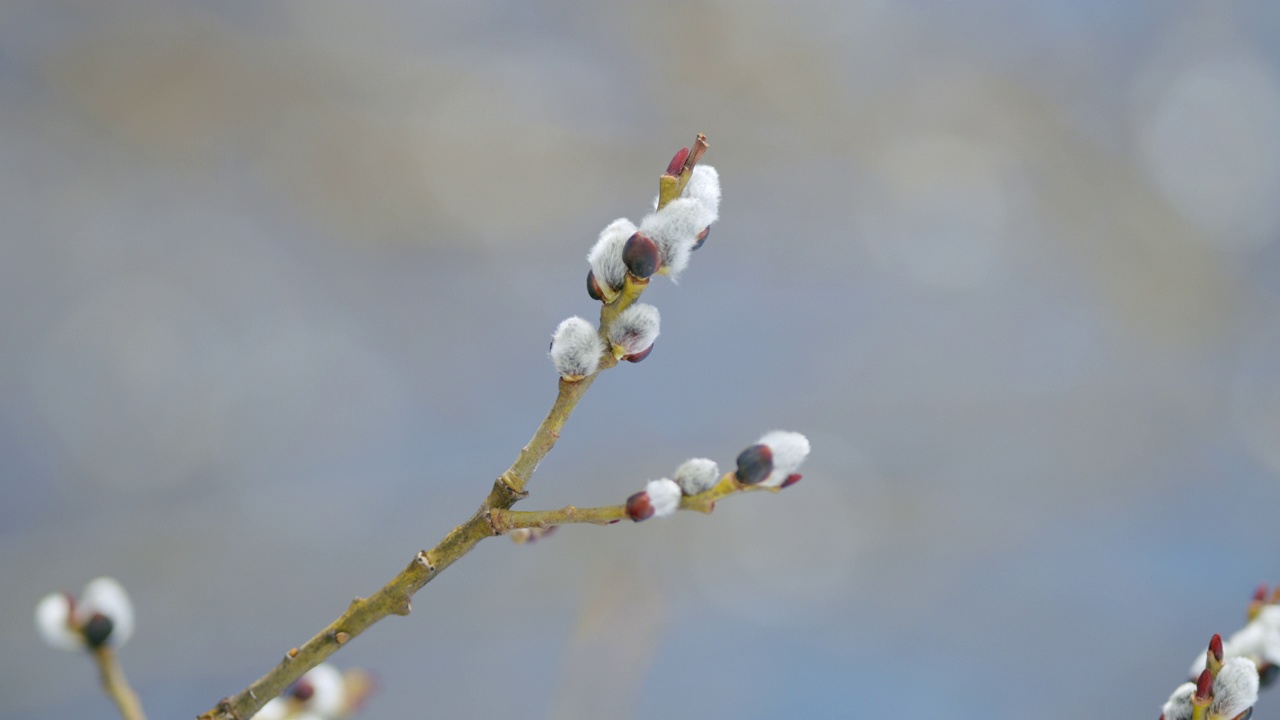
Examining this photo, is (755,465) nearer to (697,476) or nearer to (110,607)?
(697,476)

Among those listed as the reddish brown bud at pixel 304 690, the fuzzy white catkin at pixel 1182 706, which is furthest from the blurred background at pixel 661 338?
the fuzzy white catkin at pixel 1182 706

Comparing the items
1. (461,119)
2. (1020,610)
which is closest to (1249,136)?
(1020,610)

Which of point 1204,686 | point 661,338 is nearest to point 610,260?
point 1204,686

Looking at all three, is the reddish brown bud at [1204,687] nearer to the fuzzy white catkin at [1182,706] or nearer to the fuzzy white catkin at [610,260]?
the fuzzy white catkin at [1182,706]

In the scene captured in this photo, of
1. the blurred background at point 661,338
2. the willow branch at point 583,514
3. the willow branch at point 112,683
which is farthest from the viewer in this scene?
the blurred background at point 661,338

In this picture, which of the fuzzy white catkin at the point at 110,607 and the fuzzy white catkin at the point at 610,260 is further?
the fuzzy white catkin at the point at 110,607

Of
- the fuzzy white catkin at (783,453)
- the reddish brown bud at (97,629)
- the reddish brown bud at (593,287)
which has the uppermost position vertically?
the reddish brown bud at (97,629)

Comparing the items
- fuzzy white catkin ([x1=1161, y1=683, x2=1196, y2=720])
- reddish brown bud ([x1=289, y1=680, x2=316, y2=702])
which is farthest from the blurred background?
fuzzy white catkin ([x1=1161, y1=683, x2=1196, y2=720])
